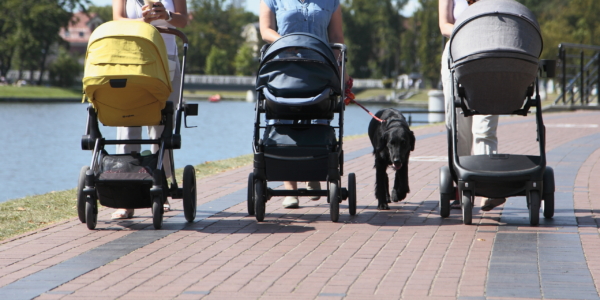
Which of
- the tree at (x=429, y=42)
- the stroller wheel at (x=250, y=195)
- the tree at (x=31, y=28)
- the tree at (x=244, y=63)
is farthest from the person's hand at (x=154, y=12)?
the tree at (x=244, y=63)

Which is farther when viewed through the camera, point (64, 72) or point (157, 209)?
point (64, 72)

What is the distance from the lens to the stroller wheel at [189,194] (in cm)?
571

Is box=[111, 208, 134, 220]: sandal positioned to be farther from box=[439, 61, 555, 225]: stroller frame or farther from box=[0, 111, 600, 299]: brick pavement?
box=[439, 61, 555, 225]: stroller frame

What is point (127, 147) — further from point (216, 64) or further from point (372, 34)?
point (372, 34)

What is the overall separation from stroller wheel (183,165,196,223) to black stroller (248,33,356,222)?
44 cm

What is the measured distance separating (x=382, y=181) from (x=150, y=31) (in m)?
2.28

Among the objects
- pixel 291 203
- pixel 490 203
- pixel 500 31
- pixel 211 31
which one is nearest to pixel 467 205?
pixel 490 203

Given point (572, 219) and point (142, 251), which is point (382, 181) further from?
point (142, 251)

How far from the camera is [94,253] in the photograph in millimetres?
4762

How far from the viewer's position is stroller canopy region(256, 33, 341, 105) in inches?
221

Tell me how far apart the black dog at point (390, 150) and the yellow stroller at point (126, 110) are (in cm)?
164

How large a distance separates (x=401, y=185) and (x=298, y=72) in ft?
5.49

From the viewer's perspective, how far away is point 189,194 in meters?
5.70

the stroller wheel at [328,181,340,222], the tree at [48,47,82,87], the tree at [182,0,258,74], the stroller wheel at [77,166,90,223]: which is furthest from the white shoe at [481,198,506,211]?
the tree at [182,0,258,74]
